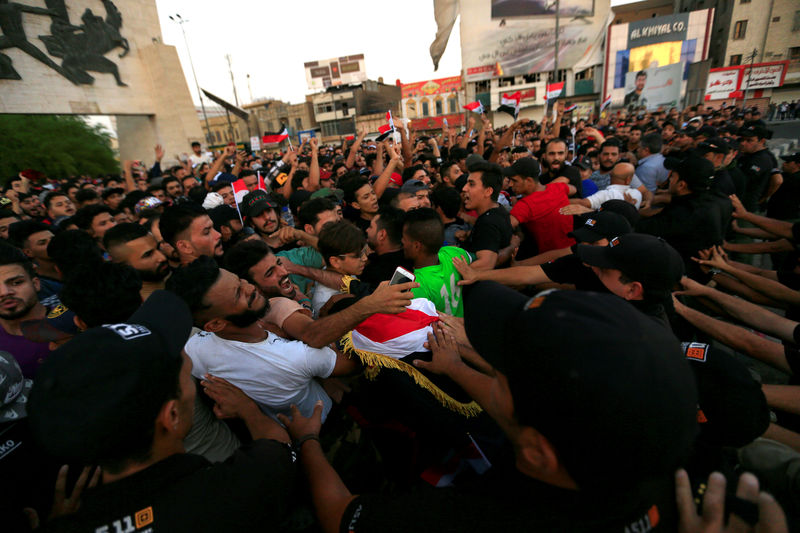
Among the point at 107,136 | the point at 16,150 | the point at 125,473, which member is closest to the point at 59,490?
the point at 125,473

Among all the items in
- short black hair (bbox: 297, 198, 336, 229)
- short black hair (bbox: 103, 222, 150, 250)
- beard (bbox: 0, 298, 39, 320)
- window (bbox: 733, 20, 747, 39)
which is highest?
window (bbox: 733, 20, 747, 39)

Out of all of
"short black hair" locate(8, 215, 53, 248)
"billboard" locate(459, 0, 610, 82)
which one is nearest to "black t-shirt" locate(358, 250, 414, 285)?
"short black hair" locate(8, 215, 53, 248)

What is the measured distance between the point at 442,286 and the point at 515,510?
1.72 meters

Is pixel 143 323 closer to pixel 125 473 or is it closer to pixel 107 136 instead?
pixel 125 473

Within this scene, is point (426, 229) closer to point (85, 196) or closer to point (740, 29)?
point (85, 196)

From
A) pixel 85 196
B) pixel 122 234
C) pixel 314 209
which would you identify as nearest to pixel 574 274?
pixel 314 209

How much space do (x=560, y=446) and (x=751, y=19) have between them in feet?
180

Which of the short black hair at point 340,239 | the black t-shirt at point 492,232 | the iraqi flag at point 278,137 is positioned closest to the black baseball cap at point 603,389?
the short black hair at point 340,239

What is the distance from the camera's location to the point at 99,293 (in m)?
1.98

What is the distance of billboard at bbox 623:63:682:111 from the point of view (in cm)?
3391

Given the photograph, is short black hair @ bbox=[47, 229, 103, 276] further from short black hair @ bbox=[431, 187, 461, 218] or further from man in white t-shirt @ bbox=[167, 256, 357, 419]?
short black hair @ bbox=[431, 187, 461, 218]

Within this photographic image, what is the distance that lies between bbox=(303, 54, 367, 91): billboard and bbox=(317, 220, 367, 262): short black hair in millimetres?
66539

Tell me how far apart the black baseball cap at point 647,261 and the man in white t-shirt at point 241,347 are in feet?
5.80

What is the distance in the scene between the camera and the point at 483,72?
125 feet
